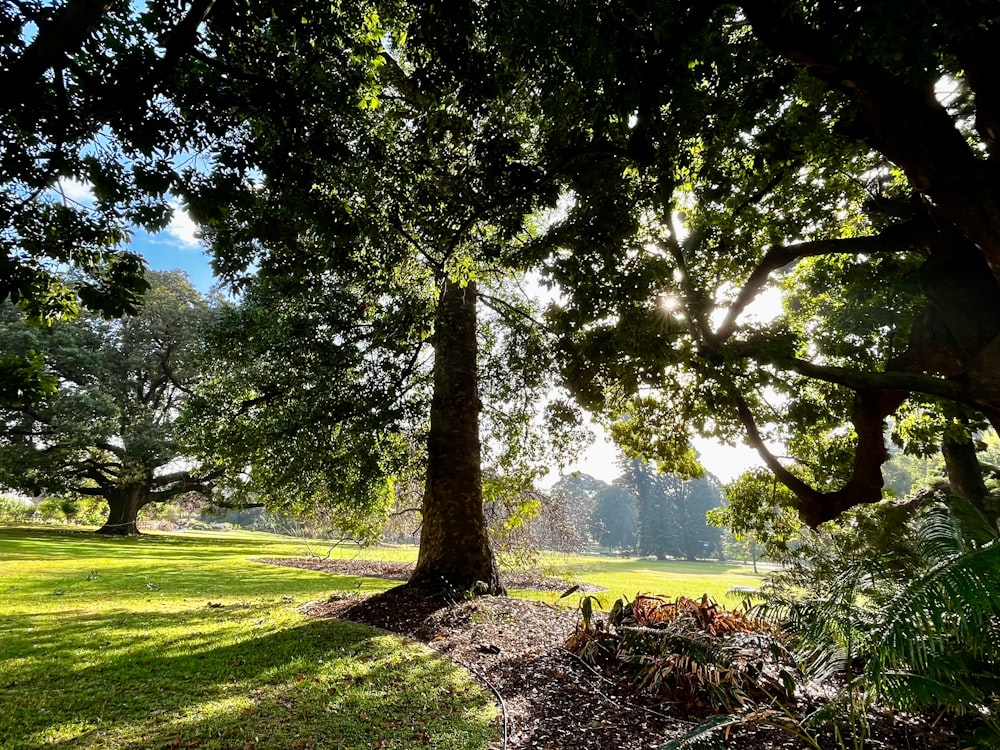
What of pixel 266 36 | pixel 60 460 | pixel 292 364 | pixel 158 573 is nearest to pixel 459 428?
pixel 292 364

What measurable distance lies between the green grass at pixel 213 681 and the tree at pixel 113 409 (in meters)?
14.1

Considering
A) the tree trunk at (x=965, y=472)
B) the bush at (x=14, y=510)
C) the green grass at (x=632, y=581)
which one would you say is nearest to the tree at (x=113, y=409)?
the bush at (x=14, y=510)

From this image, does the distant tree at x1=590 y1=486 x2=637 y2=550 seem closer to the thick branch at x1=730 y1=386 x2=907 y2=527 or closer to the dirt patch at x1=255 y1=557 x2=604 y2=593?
the dirt patch at x1=255 y1=557 x2=604 y2=593

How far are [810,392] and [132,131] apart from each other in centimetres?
1069

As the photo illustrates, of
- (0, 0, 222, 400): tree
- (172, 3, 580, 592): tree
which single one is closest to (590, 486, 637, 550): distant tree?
(172, 3, 580, 592): tree

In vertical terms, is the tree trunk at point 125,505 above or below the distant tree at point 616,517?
above

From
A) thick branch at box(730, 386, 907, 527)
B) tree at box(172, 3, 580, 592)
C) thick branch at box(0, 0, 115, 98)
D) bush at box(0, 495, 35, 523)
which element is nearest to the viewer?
thick branch at box(0, 0, 115, 98)

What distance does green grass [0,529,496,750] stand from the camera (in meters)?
3.44

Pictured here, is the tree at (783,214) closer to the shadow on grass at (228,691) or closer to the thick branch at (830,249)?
the thick branch at (830,249)

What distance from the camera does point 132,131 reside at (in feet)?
12.3

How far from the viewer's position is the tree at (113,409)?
2066 centimetres

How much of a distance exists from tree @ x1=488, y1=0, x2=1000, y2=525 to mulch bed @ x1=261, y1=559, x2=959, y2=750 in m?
3.62

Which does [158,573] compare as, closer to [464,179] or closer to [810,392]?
[464,179]

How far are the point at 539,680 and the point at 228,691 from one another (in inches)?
119
